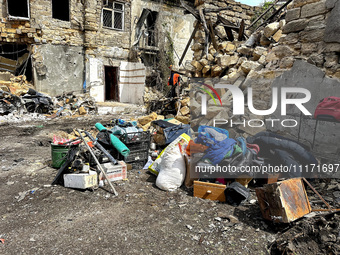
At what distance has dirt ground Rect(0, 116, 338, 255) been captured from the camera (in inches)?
100

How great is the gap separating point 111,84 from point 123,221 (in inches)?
513

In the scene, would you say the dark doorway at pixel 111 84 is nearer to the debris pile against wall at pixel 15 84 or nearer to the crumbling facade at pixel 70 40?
the crumbling facade at pixel 70 40

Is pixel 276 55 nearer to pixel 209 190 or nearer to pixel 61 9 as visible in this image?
pixel 209 190

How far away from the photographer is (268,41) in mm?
6473

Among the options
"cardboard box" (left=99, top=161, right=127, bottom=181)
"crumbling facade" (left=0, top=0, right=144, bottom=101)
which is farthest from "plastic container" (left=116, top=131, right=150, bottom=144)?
"crumbling facade" (left=0, top=0, right=144, bottom=101)

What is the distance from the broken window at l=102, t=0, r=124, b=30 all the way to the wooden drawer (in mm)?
12649

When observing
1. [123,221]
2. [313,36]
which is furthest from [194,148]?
[313,36]

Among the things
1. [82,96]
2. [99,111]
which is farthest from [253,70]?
[82,96]

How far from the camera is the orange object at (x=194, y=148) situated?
3862 mm

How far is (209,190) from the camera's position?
352cm

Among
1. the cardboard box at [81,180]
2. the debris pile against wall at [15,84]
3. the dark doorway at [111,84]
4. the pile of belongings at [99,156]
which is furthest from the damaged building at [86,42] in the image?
the cardboard box at [81,180]

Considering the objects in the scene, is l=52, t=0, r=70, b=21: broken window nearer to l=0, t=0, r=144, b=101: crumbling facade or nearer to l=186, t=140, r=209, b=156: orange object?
l=0, t=0, r=144, b=101: crumbling facade

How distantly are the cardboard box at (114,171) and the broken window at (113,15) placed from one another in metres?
11.7

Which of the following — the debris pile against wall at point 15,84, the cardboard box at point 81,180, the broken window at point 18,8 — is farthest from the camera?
the broken window at point 18,8
